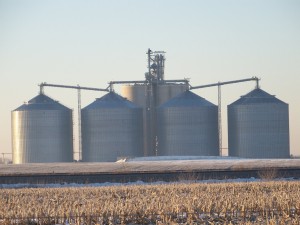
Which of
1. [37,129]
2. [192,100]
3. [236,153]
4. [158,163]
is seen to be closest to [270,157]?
[236,153]

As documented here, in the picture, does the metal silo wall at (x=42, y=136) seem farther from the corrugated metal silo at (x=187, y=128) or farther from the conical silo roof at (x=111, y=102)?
the corrugated metal silo at (x=187, y=128)

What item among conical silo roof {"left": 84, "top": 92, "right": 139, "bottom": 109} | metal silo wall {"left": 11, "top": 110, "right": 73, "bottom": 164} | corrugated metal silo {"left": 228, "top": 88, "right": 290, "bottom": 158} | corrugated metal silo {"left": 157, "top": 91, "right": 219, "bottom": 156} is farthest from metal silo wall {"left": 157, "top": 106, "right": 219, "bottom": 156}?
metal silo wall {"left": 11, "top": 110, "right": 73, "bottom": 164}

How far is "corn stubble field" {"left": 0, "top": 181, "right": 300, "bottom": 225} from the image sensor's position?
30578mm

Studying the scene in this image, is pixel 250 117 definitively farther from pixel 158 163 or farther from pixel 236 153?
pixel 158 163

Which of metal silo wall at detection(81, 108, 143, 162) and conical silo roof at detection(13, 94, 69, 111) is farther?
conical silo roof at detection(13, 94, 69, 111)

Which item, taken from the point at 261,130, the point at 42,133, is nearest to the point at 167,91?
the point at 261,130

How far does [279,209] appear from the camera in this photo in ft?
107

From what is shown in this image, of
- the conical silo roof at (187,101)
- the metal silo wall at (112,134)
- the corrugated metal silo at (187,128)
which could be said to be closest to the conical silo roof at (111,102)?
the metal silo wall at (112,134)

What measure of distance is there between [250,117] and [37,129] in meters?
23.5

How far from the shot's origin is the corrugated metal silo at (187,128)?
101812 mm

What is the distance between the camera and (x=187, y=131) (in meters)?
102

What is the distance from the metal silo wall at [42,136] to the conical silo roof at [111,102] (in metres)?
3.38

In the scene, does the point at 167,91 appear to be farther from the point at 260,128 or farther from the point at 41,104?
the point at 41,104

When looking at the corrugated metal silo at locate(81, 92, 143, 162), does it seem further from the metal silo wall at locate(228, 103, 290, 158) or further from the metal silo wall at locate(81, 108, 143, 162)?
the metal silo wall at locate(228, 103, 290, 158)
